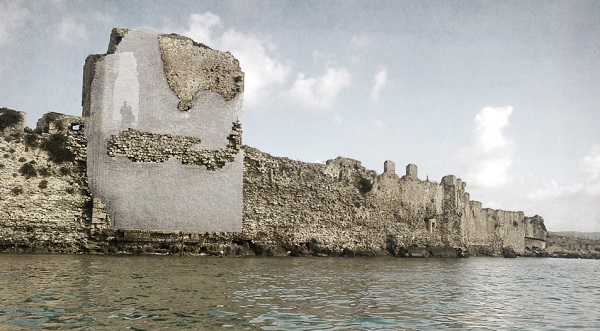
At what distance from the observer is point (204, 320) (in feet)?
19.1

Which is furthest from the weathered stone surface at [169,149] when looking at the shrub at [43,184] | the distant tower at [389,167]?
the distant tower at [389,167]

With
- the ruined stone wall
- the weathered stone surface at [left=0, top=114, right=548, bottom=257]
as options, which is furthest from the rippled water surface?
the weathered stone surface at [left=0, top=114, right=548, bottom=257]

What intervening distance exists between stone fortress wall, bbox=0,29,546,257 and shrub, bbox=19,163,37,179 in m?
0.03

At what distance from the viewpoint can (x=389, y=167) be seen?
2789 centimetres

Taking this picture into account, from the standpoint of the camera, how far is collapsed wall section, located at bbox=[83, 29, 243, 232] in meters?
17.7

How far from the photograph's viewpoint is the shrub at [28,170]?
16.2m

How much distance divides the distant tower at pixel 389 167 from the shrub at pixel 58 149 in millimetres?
15784

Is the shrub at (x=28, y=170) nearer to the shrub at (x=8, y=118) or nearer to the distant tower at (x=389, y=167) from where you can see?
the shrub at (x=8, y=118)

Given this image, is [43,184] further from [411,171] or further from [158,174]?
[411,171]

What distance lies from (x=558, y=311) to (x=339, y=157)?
1774 centimetres

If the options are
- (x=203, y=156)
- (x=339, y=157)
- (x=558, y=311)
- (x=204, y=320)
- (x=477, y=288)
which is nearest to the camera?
(x=204, y=320)

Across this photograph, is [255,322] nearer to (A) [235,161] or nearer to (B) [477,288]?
(B) [477,288]

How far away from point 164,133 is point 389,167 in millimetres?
13178

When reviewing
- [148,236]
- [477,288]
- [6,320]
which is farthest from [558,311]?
[148,236]
